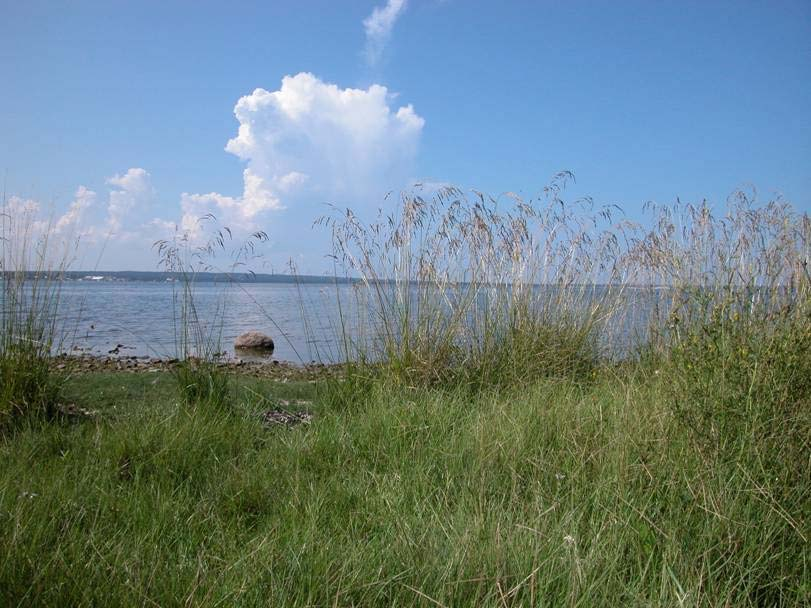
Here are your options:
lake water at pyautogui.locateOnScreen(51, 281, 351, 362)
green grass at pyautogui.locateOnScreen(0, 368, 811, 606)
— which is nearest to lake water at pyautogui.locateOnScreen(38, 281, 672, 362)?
lake water at pyautogui.locateOnScreen(51, 281, 351, 362)

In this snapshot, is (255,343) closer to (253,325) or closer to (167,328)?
(167,328)

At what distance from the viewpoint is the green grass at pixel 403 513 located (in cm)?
166

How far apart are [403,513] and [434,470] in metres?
0.52

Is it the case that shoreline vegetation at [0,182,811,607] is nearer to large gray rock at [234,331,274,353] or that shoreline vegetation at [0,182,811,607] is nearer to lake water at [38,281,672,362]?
lake water at [38,281,672,362]

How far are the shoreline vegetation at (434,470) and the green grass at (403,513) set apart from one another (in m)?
0.01

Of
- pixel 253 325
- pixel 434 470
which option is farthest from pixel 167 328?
pixel 434 470

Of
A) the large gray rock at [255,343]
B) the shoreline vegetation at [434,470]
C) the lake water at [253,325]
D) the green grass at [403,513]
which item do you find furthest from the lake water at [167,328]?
the green grass at [403,513]

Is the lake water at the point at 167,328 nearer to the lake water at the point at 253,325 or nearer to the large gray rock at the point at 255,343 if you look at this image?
the lake water at the point at 253,325

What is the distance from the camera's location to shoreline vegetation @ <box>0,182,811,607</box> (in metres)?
1.71

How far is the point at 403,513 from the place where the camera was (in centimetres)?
219

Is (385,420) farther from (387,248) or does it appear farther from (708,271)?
(708,271)

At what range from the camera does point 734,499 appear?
2.00 metres

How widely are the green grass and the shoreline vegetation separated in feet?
0.04

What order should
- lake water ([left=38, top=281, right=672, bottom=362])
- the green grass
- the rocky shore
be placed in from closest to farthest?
the green grass < lake water ([left=38, top=281, right=672, bottom=362]) < the rocky shore
